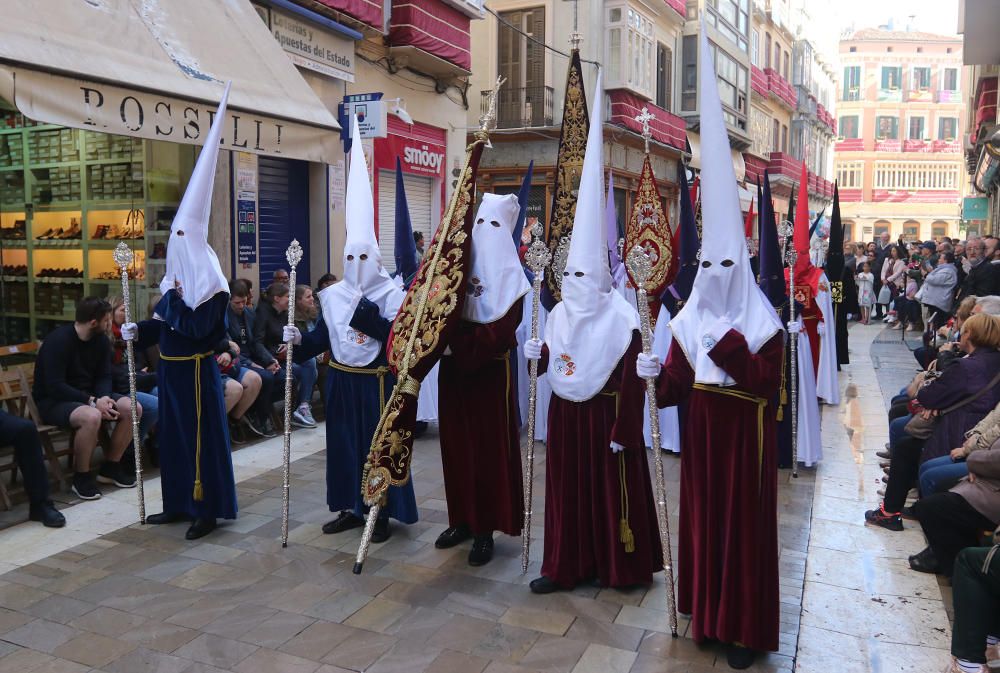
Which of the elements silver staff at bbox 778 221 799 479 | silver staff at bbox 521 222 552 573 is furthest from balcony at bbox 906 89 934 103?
silver staff at bbox 521 222 552 573

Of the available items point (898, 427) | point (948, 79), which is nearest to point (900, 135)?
point (948, 79)

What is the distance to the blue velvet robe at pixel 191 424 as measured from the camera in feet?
17.9

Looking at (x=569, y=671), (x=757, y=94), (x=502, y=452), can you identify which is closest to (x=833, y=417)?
(x=502, y=452)

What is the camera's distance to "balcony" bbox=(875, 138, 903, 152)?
56.8 m

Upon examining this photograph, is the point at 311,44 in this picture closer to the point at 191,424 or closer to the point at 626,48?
the point at 191,424

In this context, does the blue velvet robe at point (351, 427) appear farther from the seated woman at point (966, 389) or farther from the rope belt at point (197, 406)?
the seated woman at point (966, 389)

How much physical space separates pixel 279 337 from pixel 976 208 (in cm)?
2927

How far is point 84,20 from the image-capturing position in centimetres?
674

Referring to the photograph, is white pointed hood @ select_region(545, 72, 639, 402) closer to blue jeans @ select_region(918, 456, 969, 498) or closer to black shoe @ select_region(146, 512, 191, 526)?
blue jeans @ select_region(918, 456, 969, 498)

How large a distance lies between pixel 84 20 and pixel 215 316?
309 cm

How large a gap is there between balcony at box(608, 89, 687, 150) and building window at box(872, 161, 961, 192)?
39.4m

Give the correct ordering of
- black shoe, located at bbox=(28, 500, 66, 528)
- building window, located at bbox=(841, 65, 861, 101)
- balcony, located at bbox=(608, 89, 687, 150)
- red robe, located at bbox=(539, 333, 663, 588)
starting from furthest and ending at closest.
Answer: building window, located at bbox=(841, 65, 861, 101) < balcony, located at bbox=(608, 89, 687, 150) < black shoe, located at bbox=(28, 500, 66, 528) < red robe, located at bbox=(539, 333, 663, 588)

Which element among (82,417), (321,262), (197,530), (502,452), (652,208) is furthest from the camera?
(321,262)

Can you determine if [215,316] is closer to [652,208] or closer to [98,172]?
[652,208]
